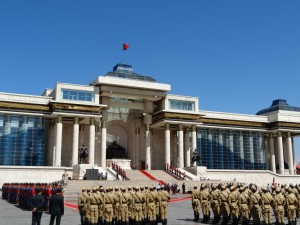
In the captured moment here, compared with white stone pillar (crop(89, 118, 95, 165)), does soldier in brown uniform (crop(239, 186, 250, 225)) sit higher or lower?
lower

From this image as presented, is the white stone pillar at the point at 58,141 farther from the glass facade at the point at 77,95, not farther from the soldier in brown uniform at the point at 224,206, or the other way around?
the soldier in brown uniform at the point at 224,206

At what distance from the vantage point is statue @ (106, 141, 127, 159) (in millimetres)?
54906

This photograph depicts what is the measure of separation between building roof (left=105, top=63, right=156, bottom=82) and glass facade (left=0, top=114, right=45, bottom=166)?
1260 cm

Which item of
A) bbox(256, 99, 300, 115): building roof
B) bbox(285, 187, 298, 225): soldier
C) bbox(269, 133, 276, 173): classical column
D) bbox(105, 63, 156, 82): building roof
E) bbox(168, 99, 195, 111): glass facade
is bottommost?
bbox(285, 187, 298, 225): soldier

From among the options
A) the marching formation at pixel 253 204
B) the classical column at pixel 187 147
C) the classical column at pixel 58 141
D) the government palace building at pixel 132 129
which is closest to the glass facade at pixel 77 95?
the government palace building at pixel 132 129

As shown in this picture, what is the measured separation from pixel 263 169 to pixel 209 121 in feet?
44.6

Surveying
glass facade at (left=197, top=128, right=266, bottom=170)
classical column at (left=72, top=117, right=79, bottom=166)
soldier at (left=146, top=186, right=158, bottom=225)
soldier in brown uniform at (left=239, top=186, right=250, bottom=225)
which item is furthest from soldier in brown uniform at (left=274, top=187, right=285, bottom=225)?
glass facade at (left=197, top=128, right=266, bottom=170)

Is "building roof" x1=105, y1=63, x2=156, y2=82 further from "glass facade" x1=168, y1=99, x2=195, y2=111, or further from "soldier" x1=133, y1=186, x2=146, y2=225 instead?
"soldier" x1=133, y1=186, x2=146, y2=225

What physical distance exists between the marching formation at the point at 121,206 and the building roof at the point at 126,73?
38016 millimetres

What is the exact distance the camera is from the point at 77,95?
48.6 meters

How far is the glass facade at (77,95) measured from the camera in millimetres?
47906

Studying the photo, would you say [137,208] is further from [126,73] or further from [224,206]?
[126,73]

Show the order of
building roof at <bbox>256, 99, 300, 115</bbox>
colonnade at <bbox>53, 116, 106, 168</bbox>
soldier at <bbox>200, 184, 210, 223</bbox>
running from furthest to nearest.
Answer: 1. building roof at <bbox>256, 99, 300, 115</bbox>
2. colonnade at <bbox>53, 116, 106, 168</bbox>
3. soldier at <bbox>200, 184, 210, 223</bbox>

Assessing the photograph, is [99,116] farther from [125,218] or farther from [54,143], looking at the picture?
[125,218]
